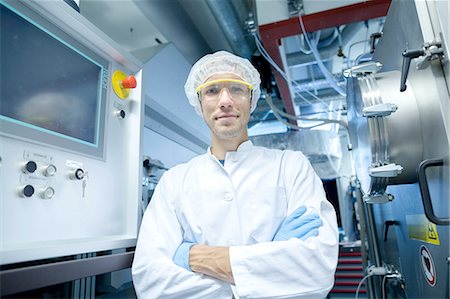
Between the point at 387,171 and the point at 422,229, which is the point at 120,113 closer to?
the point at 387,171

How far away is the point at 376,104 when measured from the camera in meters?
0.87

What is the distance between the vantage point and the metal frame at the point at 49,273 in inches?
20.3

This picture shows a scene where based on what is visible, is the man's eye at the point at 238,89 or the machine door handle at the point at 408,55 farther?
the man's eye at the point at 238,89

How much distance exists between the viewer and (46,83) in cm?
73

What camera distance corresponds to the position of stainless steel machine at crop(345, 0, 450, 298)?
69 cm

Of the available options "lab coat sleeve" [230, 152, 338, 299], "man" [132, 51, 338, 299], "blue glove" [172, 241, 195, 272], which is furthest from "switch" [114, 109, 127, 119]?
"lab coat sleeve" [230, 152, 338, 299]

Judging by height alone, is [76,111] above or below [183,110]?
below

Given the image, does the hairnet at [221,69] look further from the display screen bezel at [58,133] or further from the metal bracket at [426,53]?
the metal bracket at [426,53]

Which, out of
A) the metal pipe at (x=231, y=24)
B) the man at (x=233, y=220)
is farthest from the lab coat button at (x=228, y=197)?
the metal pipe at (x=231, y=24)

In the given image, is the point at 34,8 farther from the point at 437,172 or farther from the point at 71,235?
the point at 437,172

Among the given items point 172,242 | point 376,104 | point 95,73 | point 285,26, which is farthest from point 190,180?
point 285,26

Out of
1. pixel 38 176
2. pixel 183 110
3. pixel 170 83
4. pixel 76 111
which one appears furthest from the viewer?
pixel 183 110

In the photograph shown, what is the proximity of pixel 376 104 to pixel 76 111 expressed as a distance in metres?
0.86

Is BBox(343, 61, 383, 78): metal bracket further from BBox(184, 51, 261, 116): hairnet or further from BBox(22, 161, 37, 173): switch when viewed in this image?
BBox(22, 161, 37, 173): switch
